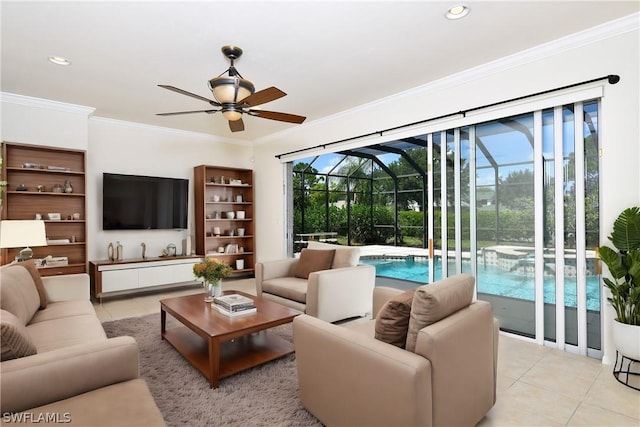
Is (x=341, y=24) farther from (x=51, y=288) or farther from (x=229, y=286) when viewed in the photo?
(x=229, y=286)

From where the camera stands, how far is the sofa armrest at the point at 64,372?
53.7 inches

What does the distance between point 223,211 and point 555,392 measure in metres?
5.55

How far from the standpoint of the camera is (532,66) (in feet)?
10.3

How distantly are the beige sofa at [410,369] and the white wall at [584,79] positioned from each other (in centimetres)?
172

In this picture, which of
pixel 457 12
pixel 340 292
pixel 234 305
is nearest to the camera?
pixel 457 12

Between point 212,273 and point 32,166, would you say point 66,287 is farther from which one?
point 32,166

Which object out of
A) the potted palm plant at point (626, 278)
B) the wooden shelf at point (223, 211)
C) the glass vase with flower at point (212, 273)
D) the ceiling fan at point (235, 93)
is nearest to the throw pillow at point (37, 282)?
the glass vase with flower at point (212, 273)

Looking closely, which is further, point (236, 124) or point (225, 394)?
point (236, 124)

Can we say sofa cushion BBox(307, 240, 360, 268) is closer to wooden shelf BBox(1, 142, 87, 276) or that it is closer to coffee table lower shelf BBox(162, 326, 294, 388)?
coffee table lower shelf BBox(162, 326, 294, 388)

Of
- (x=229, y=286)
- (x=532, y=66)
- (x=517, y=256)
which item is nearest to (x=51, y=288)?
(x=229, y=286)

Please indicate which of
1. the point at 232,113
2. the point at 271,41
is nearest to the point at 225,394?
the point at 232,113

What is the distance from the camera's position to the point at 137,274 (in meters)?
4.99

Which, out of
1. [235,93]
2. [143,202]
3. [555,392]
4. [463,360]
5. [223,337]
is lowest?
[555,392]

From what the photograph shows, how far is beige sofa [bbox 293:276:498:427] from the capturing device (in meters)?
1.47
